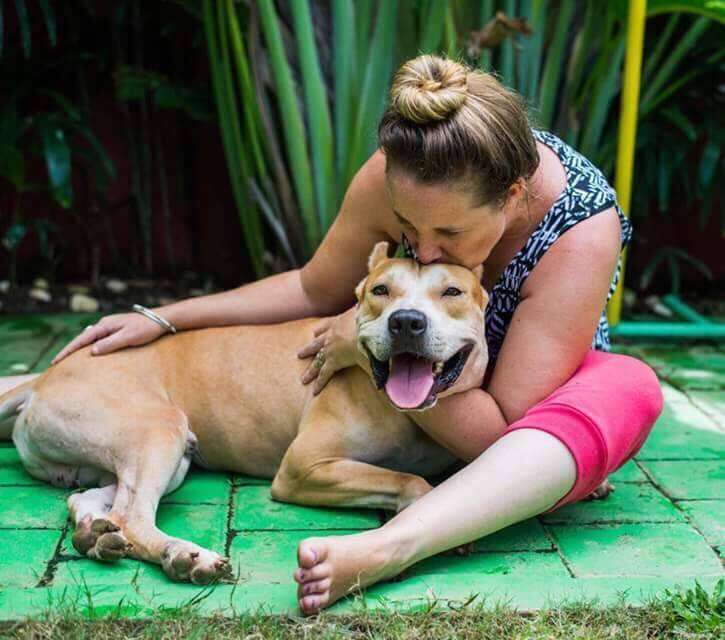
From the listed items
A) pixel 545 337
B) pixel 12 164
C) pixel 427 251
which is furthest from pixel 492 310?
pixel 12 164

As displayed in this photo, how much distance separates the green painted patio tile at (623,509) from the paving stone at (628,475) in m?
0.09

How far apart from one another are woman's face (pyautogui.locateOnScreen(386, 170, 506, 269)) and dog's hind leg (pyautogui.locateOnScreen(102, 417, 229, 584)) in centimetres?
97

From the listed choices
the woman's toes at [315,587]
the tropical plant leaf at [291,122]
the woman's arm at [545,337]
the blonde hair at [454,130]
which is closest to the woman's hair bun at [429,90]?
the blonde hair at [454,130]

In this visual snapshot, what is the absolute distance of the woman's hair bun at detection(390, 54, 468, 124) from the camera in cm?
298

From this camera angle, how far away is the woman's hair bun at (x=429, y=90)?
298cm

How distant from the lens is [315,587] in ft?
8.90

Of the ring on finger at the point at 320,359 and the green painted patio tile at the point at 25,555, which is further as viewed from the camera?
the ring on finger at the point at 320,359

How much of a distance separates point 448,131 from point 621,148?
243 cm

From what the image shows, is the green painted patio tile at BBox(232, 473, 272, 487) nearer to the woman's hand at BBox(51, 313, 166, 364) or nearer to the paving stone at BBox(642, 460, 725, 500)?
the woman's hand at BBox(51, 313, 166, 364)

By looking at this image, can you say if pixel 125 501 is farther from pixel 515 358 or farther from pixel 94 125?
pixel 94 125

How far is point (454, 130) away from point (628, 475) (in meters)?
1.51

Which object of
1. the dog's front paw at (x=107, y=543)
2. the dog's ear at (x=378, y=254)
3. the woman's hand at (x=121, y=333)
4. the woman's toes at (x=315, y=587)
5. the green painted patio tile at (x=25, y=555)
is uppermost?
the dog's ear at (x=378, y=254)

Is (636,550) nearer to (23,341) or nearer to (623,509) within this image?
(623,509)

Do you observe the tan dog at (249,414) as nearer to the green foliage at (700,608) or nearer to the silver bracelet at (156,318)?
the silver bracelet at (156,318)
